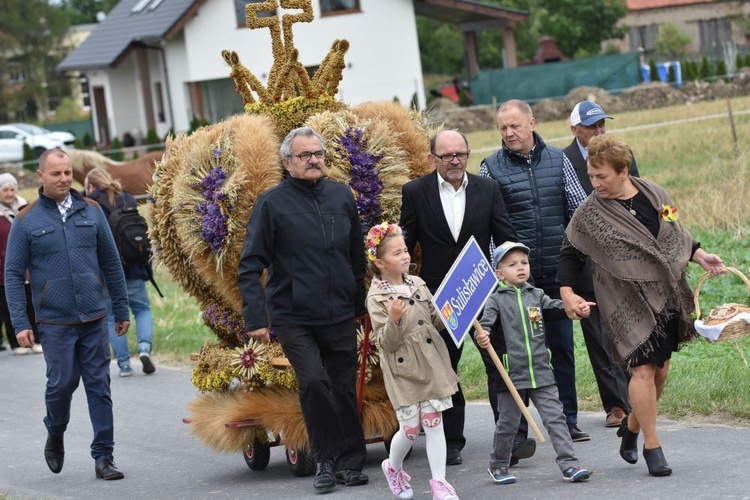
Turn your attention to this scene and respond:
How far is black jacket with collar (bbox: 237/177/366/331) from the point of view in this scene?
295 inches

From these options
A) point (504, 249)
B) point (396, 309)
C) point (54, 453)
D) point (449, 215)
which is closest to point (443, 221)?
point (449, 215)

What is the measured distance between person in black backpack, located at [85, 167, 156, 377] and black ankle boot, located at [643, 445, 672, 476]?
6.92 meters

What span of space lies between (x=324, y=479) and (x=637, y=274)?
6.96 ft

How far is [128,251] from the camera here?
1258 cm

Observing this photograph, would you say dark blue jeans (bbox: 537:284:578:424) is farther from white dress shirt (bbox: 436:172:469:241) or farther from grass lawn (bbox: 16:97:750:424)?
white dress shirt (bbox: 436:172:469:241)

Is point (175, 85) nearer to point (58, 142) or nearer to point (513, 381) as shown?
point (58, 142)

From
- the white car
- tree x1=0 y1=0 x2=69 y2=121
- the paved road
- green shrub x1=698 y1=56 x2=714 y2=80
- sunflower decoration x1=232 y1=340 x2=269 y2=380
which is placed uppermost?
tree x1=0 y1=0 x2=69 y2=121

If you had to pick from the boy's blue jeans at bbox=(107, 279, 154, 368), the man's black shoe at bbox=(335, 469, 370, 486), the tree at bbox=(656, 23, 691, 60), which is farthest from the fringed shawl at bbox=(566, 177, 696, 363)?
the tree at bbox=(656, 23, 691, 60)

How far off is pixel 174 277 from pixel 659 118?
26.6 m

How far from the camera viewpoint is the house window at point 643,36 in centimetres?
7062

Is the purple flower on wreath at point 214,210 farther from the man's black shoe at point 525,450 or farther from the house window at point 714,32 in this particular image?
the house window at point 714,32

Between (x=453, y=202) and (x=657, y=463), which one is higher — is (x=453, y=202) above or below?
above

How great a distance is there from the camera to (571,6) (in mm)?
62938

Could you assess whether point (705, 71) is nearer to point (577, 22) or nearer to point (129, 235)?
point (577, 22)
